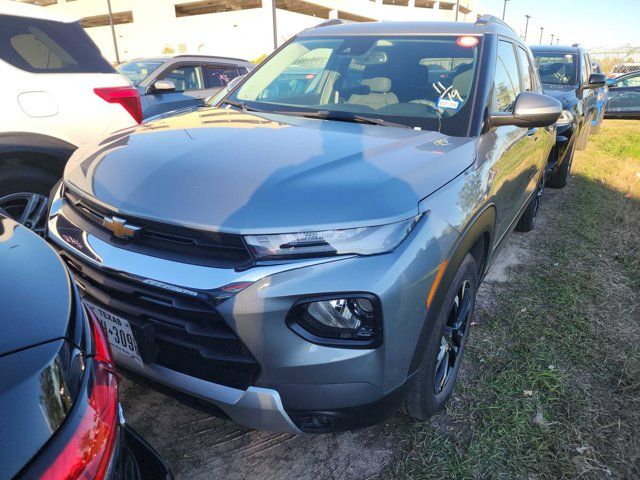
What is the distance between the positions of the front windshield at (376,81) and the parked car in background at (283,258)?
0.28 meters

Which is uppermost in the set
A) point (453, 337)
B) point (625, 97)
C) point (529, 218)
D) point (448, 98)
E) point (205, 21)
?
point (448, 98)

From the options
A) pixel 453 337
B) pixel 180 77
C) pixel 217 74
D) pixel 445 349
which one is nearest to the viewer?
pixel 445 349

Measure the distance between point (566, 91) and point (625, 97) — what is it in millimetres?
9290

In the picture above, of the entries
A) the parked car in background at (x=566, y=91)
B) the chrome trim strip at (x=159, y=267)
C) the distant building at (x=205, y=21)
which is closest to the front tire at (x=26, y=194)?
the chrome trim strip at (x=159, y=267)

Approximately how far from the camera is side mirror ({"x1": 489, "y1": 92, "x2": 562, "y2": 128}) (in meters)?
2.47

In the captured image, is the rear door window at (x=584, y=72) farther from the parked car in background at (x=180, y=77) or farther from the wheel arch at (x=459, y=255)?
the wheel arch at (x=459, y=255)

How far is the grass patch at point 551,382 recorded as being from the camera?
2064mm

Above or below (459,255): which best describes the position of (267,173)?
above

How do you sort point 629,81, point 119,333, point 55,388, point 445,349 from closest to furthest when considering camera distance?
point 55,388 → point 119,333 → point 445,349 → point 629,81

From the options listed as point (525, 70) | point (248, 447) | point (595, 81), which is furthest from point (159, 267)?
point (595, 81)

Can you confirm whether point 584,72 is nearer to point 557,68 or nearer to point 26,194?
point 557,68

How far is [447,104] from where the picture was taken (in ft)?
8.32

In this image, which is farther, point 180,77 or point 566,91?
point 180,77

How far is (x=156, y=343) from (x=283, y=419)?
20.5 inches
